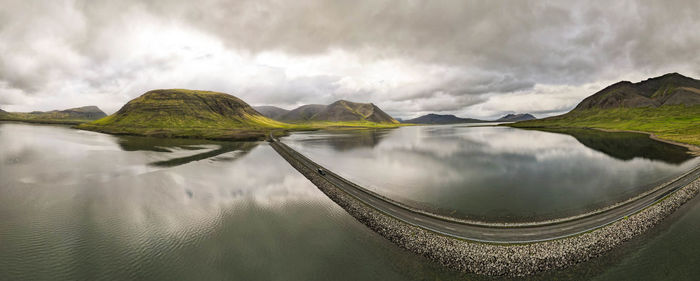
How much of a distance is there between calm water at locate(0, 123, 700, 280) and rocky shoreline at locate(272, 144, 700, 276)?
1.93 ft

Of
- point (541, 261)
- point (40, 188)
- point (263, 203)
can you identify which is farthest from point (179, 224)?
point (541, 261)

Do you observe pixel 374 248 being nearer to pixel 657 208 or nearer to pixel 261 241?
pixel 261 241

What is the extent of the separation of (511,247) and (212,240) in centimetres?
2115

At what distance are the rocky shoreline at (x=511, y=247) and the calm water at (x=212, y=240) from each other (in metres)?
0.59

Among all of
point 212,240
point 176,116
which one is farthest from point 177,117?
point 212,240

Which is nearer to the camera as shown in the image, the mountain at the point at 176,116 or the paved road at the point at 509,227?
the paved road at the point at 509,227

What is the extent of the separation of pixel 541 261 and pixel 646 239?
34.9 ft

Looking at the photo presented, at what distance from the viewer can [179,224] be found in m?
19.2

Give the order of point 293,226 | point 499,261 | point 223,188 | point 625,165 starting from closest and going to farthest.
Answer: point 499,261 < point 293,226 < point 223,188 < point 625,165

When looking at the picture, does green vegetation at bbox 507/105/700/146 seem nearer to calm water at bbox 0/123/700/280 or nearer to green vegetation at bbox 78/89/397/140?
calm water at bbox 0/123/700/280

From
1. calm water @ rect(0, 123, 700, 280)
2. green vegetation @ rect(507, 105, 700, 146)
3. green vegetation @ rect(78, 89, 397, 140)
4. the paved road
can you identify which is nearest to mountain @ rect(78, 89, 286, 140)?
green vegetation @ rect(78, 89, 397, 140)

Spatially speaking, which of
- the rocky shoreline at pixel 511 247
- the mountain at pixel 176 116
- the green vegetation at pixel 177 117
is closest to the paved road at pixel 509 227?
the rocky shoreline at pixel 511 247

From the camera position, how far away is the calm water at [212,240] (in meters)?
13.1

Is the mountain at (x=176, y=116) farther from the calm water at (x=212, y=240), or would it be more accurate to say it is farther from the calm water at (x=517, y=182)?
the calm water at (x=517, y=182)
